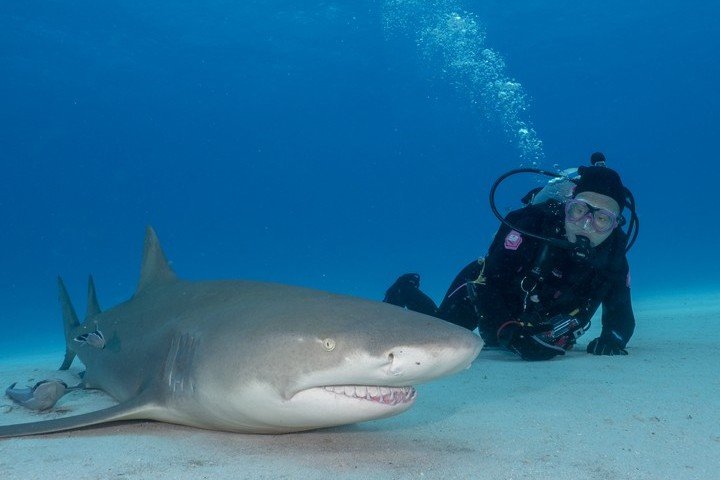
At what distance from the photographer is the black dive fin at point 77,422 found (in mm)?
2482

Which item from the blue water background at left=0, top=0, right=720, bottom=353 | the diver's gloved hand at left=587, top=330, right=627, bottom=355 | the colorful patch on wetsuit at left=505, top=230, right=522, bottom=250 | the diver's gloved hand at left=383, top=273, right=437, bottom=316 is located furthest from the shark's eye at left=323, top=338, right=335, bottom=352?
the blue water background at left=0, top=0, right=720, bottom=353

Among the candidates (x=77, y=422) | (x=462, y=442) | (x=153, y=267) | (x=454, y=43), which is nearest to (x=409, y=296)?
(x=153, y=267)

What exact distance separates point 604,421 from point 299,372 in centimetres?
177

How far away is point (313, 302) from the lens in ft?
8.36

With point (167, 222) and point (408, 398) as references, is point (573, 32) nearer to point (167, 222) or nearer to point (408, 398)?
point (408, 398)

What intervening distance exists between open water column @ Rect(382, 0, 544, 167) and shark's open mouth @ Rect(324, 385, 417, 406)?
1930 inches

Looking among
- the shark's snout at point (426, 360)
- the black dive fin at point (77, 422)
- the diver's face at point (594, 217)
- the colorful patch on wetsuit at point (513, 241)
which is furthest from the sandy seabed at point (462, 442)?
the colorful patch on wetsuit at point (513, 241)

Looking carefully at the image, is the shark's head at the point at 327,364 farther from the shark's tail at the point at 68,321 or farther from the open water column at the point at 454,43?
the open water column at the point at 454,43

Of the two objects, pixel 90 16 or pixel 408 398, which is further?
pixel 90 16

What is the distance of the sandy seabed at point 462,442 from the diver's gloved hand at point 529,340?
1.04 meters

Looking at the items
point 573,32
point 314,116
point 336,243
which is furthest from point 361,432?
point 336,243

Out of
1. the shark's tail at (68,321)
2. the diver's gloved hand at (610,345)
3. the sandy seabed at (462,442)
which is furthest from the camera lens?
the shark's tail at (68,321)

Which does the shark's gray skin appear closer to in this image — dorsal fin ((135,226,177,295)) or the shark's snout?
the shark's snout

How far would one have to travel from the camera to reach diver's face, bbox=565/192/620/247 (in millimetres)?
5004
